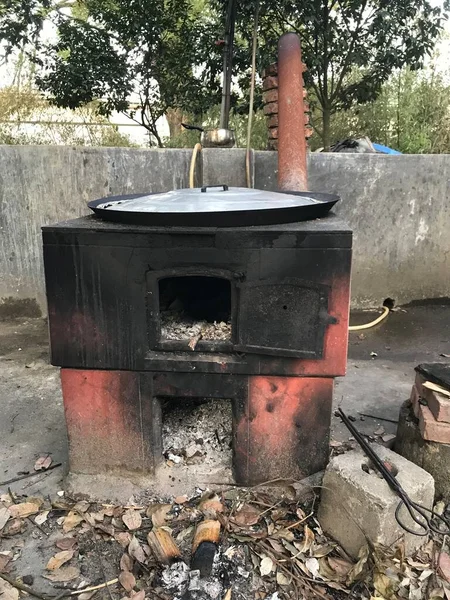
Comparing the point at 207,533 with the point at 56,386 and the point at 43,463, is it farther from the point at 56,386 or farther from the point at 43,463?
the point at 56,386

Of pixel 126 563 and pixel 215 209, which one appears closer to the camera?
pixel 126 563

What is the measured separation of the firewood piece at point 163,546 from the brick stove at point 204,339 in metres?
0.39

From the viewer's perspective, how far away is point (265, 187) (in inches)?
175

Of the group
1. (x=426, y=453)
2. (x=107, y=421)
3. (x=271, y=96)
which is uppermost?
(x=271, y=96)

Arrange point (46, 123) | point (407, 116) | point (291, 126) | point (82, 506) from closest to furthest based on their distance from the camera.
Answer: point (82, 506) → point (291, 126) → point (407, 116) → point (46, 123)

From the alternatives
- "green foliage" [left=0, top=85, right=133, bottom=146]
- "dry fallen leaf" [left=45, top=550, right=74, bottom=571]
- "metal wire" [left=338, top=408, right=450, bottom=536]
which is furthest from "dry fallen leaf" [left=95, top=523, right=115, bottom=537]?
"green foliage" [left=0, top=85, right=133, bottom=146]

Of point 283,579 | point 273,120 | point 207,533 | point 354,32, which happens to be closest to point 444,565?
point 283,579

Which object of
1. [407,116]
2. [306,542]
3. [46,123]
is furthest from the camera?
[46,123]

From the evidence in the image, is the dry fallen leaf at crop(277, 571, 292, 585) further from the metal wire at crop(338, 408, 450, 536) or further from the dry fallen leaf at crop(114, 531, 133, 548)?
the dry fallen leaf at crop(114, 531, 133, 548)

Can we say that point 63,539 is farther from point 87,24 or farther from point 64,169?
point 87,24

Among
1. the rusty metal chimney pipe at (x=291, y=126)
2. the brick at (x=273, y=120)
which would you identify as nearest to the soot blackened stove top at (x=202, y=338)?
the rusty metal chimney pipe at (x=291, y=126)

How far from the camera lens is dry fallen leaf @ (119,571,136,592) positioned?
167cm

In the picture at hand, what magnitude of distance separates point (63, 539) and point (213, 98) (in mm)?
6030

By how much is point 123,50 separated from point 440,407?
21.4ft
